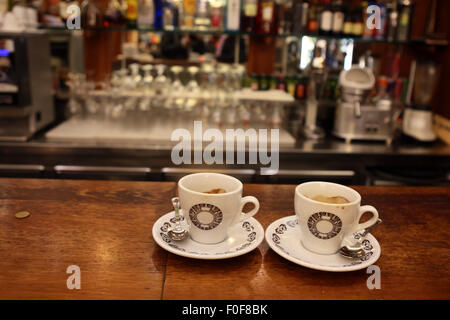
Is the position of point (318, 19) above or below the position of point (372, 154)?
above

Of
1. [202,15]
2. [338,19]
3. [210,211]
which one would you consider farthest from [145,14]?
[210,211]

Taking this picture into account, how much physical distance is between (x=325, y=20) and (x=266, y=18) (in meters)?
0.35

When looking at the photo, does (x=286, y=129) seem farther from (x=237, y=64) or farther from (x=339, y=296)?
(x=339, y=296)

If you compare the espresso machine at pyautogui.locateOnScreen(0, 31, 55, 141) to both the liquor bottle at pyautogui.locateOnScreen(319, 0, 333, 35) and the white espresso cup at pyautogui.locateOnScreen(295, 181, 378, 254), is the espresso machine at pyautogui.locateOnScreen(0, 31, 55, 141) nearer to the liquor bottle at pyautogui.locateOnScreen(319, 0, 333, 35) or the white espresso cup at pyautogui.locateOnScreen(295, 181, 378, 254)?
the liquor bottle at pyautogui.locateOnScreen(319, 0, 333, 35)

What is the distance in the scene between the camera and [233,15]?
256cm

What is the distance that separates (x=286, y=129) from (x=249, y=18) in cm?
71

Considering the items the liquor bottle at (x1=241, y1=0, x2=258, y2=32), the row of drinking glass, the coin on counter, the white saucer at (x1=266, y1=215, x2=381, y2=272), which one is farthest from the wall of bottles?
the white saucer at (x1=266, y1=215, x2=381, y2=272)

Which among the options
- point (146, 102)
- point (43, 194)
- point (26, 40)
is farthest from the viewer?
point (146, 102)

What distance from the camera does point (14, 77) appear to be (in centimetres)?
224

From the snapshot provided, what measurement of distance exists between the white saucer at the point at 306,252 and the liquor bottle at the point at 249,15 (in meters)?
1.90

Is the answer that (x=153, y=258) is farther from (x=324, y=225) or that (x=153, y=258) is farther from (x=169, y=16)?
(x=169, y=16)

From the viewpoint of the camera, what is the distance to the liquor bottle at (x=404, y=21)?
8.73 feet

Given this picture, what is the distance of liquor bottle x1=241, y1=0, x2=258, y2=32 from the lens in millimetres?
2549

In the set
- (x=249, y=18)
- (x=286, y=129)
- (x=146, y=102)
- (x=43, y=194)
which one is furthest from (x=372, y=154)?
(x=43, y=194)
